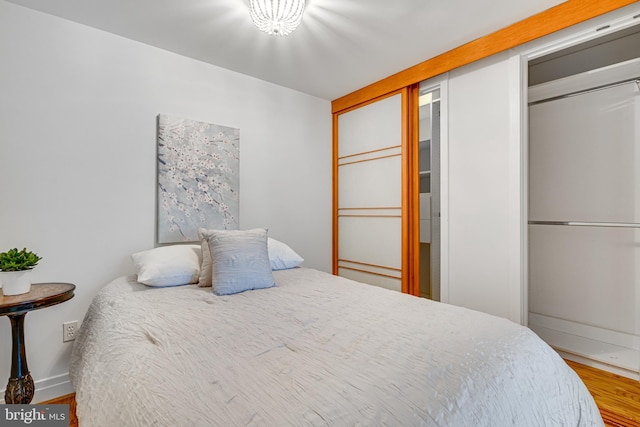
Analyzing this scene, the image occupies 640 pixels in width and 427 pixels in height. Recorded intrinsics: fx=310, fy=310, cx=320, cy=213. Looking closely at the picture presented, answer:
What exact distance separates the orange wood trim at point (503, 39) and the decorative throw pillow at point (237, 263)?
6.32 feet

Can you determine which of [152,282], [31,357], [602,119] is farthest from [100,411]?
[602,119]

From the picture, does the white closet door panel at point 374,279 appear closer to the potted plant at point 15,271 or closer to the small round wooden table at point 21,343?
the small round wooden table at point 21,343

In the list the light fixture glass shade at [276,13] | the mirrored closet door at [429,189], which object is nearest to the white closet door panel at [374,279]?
the mirrored closet door at [429,189]

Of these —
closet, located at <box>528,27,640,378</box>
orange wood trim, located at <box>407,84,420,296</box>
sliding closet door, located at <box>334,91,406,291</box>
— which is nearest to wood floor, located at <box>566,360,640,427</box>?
closet, located at <box>528,27,640,378</box>

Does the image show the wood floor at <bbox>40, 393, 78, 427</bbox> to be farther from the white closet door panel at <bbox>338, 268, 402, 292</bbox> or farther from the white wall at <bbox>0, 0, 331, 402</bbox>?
the white closet door panel at <bbox>338, 268, 402, 292</bbox>

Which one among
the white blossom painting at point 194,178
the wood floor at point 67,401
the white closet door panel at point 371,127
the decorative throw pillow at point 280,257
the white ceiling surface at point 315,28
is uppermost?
the white ceiling surface at point 315,28

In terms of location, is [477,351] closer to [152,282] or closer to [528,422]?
[528,422]

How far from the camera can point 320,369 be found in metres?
0.89

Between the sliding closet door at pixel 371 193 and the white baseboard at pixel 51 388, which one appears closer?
the white baseboard at pixel 51 388

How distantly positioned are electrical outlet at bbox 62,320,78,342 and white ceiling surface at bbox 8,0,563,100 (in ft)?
6.49

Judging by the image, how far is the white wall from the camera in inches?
73.2

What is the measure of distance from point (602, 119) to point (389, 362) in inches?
110

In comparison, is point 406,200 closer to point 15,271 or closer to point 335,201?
point 335,201

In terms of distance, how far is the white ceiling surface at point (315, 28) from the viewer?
6.17 ft
